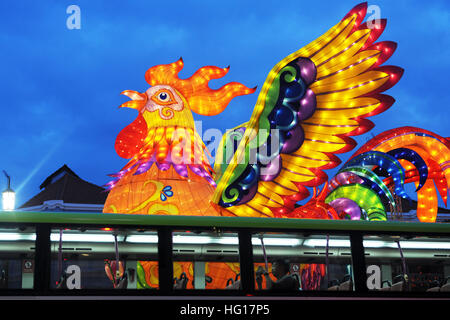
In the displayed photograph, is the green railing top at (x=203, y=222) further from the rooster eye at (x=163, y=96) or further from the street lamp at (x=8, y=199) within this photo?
the rooster eye at (x=163, y=96)

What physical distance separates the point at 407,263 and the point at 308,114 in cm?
536

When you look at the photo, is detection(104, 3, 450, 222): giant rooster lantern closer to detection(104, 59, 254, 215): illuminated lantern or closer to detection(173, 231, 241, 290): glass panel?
detection(104, 59, 254, 215): illuminated lantern

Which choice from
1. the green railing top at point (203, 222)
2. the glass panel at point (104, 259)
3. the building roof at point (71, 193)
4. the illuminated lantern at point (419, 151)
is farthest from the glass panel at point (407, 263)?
the building roof at point (71, 193)

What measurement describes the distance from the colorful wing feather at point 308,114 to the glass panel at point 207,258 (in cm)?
524

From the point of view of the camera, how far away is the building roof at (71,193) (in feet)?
88.7

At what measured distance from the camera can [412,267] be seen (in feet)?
30.2

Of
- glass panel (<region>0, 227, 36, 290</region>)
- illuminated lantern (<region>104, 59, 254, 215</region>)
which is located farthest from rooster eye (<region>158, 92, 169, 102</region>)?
glass panel (<region>0, 227, 36, 290</region>)

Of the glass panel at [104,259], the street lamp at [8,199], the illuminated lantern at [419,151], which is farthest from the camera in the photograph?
the illuminated lantern at [419,151]

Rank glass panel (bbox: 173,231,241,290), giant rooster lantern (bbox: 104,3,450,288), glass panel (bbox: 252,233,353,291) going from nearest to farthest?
glass panel (bbox: 173,231,241,290) < glass panel (bbox: 252,233,353,291) < giant rooster lantern (bbox: 104,3,450,288)

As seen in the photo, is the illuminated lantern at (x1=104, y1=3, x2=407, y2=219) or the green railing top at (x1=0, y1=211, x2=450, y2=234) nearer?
the green railing top at (x1=0, y1=211, x2=450, y2=234)

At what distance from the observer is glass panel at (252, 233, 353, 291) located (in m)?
8.60

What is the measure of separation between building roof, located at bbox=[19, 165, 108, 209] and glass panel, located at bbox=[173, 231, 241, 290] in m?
18.7

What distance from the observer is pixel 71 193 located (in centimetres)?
2742
